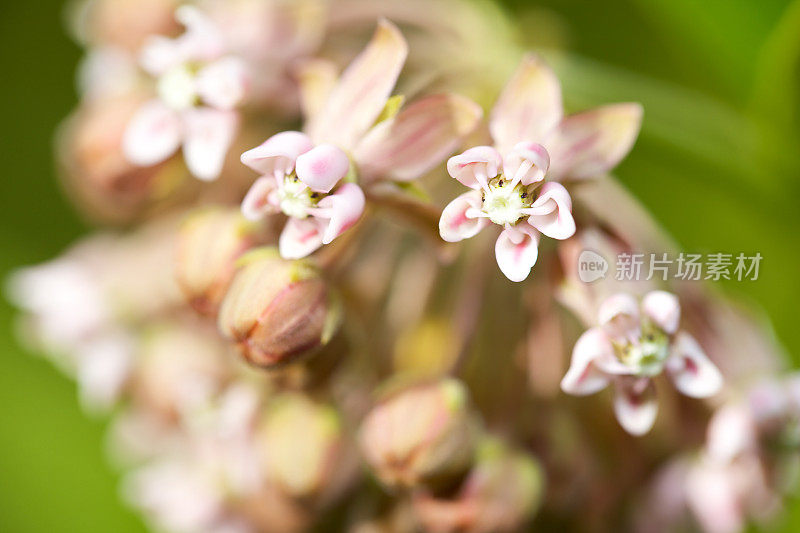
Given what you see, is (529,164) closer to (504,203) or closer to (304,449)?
(504,203)

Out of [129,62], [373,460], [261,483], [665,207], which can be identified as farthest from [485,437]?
[665,207]

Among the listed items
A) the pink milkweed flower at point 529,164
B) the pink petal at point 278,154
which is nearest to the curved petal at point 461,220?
the pink milkweed flower at point 529,164

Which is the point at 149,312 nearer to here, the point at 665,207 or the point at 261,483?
the point at 261,483

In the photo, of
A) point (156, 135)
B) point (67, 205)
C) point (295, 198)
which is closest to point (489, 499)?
point (295, 198)

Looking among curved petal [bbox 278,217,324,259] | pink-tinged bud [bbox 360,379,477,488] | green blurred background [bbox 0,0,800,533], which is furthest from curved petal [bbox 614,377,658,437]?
green blurred background [bbox 0,0,800,533]

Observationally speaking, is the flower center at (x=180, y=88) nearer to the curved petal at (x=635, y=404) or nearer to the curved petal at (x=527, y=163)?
the curved petal at (x=527, y=163)
